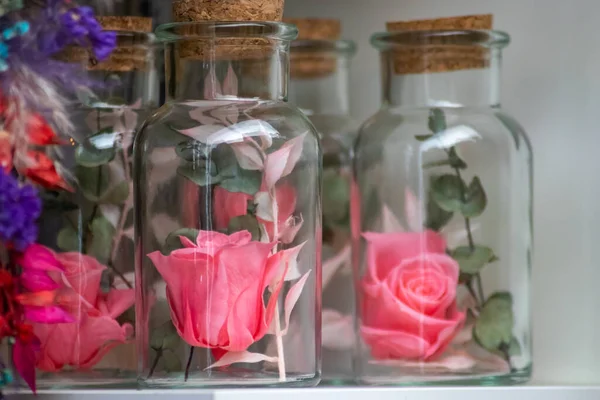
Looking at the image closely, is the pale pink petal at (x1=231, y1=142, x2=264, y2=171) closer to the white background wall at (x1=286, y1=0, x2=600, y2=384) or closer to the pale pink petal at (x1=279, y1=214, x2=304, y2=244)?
the pale pink petal at (x1=279, y1=214, x2=304, y2=244)

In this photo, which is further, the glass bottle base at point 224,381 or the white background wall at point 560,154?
the white background wall at point 560,154

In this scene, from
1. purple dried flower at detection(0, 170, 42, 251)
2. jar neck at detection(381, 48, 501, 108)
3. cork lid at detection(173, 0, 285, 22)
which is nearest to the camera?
purple dried flower at detection(0, 170, 42, 251)

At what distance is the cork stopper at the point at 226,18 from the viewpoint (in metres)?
0.66

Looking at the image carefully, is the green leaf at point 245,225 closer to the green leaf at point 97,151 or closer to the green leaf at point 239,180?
the green leaf at point 239,180

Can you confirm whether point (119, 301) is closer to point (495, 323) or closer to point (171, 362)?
point (171, 362)

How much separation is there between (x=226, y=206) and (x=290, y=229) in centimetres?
5

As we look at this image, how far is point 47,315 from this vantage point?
64 centimetres

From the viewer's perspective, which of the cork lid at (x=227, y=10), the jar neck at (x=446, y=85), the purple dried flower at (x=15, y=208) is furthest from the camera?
the jar neck at (x=446, y=85)

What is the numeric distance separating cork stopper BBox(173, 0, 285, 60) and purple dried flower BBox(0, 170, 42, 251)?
18 cm

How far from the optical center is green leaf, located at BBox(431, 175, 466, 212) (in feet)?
2.43

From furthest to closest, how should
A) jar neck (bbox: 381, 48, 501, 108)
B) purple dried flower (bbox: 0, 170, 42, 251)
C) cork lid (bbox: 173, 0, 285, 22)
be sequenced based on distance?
jar neck (bbox: 381, 48, 501, 108) → cork lid (bbox: 173, 0, 285, 22) → purple dried flower (bbox: 0, 170, 42, 251)

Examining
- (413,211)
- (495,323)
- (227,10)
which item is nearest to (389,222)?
(413,211)

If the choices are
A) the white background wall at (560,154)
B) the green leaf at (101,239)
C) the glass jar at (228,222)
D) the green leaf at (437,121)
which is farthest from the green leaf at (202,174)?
the white background wall at (560,154)

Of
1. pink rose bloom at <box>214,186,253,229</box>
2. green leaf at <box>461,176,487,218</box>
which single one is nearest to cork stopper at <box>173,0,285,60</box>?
pink rose bloom at <box>214,186,253,229</box>
